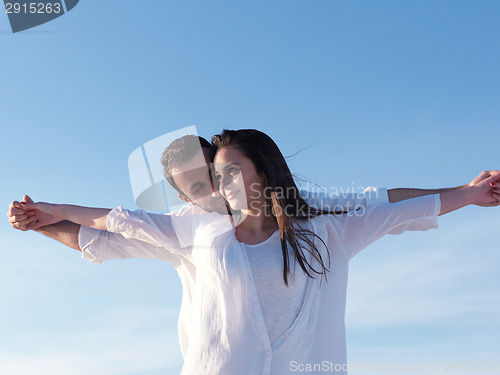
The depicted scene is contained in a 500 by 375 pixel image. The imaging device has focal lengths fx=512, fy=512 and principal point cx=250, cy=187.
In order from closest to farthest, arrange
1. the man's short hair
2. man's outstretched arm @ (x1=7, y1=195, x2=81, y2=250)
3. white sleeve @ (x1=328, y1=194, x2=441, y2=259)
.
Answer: white sleeve @ (x1=328, y1=194, x2=441, y2=259) < man's outstretched arm @ (x1=7, y1=195, x2=81, y2=250) < the man's short hair

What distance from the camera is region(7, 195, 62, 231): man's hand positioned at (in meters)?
3.61

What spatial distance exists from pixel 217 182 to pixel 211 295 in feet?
2.83

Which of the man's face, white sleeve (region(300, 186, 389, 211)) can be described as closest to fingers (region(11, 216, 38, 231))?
the man's face

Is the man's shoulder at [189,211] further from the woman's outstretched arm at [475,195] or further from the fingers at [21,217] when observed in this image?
the woman's outstretched arm at [475,195]

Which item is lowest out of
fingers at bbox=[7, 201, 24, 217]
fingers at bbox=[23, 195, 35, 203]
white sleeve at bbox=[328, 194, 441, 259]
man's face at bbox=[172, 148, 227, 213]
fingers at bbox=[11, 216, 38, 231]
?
white sleeve at bbox=[328, 194, 441, 259]

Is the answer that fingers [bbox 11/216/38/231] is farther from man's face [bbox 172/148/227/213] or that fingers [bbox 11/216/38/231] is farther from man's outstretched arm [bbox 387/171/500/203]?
man's outstretched arm [bbox 387/171/500/203]

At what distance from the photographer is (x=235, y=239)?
10.6ft

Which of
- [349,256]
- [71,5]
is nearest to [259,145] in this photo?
[349,256]

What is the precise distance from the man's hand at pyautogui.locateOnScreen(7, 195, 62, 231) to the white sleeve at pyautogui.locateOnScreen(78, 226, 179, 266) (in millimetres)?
284

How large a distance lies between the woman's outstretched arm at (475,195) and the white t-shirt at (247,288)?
0.48 ft

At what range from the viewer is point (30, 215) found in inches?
144

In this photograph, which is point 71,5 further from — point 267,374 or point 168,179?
point 267,374

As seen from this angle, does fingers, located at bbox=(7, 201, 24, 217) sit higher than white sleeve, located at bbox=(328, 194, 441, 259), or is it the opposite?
fingers, located at bbox=(7, 201, 24, 217)

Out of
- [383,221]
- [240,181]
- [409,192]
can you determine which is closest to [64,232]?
[240,181]
